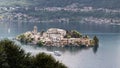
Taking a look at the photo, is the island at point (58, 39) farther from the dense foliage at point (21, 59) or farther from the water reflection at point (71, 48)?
the dense foliage at point (21, 59)

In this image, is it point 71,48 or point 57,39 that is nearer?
point 71,48

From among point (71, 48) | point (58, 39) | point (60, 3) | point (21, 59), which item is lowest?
point (60, 3)

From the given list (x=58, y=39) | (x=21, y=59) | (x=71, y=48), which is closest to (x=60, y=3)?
(x=58, y=39)

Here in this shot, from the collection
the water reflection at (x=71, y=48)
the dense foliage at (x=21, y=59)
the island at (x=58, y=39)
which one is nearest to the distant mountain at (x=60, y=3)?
the island at (x=58, y=39)

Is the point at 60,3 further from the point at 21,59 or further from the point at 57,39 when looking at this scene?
the point at 21,59

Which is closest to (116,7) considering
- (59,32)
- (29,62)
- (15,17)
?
(15,17)

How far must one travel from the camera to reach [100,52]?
110 ft

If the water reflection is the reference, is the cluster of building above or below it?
above

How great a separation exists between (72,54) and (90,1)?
65.9 m

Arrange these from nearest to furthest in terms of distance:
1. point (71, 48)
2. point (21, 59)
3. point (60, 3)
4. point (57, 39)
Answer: point (21, 59) < point (71, 48) < point (57, 39) < point (60, 3)

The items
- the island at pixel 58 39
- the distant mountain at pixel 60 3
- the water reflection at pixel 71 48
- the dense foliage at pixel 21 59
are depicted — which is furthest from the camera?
the distant mountain at pixel 60 3

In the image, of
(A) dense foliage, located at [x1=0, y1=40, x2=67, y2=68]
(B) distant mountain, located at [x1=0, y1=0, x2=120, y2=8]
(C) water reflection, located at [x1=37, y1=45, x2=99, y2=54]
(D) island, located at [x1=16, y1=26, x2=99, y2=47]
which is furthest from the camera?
(B) distant mountain, located at [x1=0, y1=0, x2=120, y2=8]

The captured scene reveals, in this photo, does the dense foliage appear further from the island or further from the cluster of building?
the cluster of building

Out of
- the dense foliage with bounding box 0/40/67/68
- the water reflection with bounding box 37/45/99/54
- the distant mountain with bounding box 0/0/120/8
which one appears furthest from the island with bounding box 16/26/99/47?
the distant mountain with bounding box 0/0/120/8
